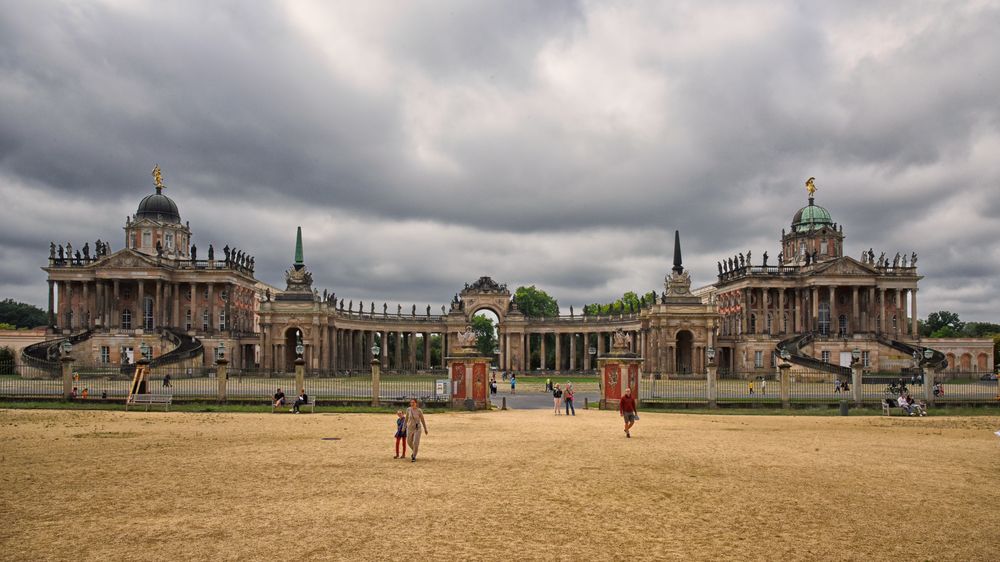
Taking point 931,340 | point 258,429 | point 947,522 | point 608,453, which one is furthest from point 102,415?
point 931,340

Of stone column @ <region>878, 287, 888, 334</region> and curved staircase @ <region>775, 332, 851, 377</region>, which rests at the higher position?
stone column @ <region>878, 287, 888, 334</region>

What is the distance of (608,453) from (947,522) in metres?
9.77

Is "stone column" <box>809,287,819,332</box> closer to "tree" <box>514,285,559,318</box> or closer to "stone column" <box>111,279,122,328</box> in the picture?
"tree" <box>514,285,559,318</box>

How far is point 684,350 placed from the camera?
89.8m

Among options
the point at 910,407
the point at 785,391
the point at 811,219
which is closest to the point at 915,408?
the point at 910,407

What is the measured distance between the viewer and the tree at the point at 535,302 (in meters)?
136

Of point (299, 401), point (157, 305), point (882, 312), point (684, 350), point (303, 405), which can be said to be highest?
point (157, 305)

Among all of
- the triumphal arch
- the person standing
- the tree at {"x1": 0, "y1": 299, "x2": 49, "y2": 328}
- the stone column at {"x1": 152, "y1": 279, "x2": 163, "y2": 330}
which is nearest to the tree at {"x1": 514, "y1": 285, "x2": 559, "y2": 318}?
the triumphal arch

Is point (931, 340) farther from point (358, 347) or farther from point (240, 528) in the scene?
point (240, 528)

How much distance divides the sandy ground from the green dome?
70093mm

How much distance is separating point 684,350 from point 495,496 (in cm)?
7627

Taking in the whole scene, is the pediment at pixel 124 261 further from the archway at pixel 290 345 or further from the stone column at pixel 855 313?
the stone column at pixel 855 313

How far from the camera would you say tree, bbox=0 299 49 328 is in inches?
5369

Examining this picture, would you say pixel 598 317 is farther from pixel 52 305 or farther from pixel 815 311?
pixel 52 305
